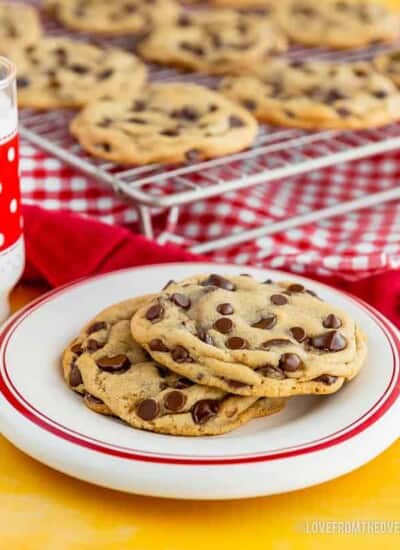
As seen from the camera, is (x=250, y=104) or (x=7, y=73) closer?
(x=7, y=73)

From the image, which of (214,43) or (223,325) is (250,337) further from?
(214,43)

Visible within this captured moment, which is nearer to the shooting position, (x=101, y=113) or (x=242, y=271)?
(x=242, y=271)

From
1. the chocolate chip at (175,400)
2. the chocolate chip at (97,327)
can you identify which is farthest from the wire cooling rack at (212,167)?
the chocolate chip at (175,400)

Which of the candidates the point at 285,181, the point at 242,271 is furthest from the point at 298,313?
the point at 285,181

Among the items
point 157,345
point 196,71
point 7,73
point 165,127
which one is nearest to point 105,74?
point 196,71

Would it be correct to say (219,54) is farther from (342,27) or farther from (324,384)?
(324,384)

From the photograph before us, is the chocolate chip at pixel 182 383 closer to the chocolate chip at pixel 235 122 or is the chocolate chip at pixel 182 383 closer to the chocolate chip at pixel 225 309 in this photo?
the chocolate chip at pixel 225 309

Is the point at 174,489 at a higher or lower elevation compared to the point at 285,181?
higher
